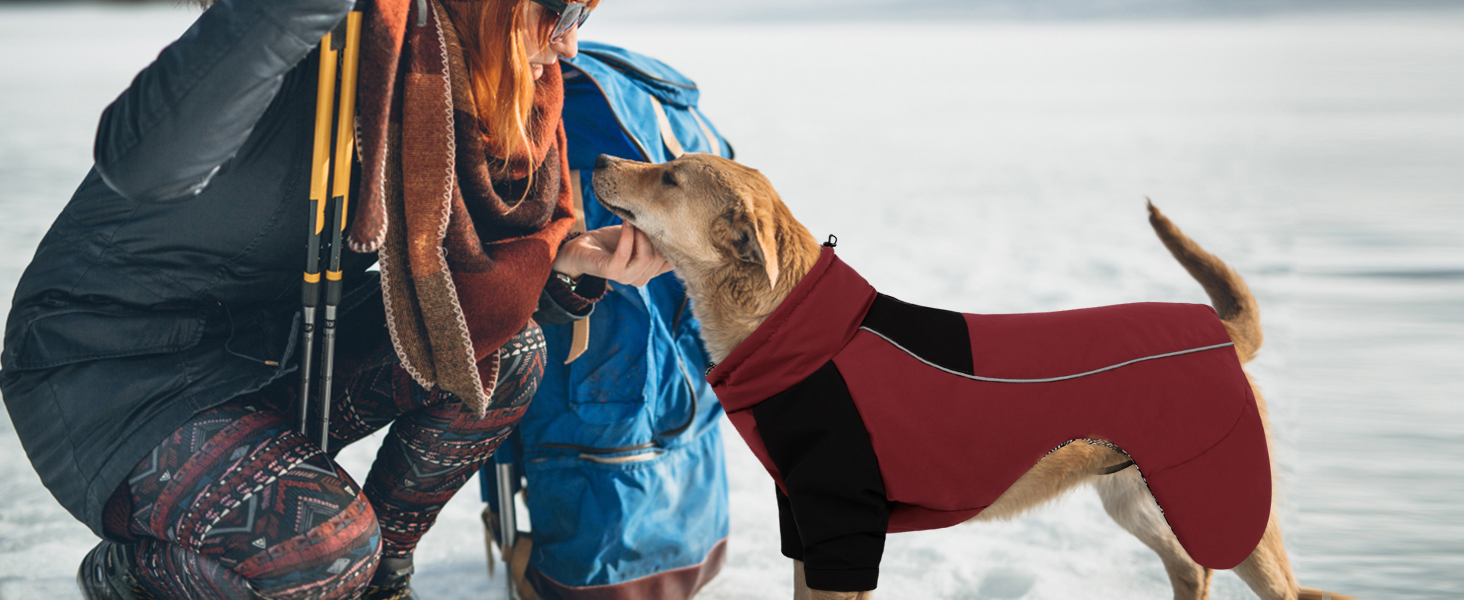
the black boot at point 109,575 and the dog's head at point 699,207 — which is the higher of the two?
the dog's head at point 699,207

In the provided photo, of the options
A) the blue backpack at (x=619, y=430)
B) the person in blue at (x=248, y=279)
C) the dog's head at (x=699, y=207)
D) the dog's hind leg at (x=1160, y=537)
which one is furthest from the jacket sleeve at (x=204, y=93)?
the dog's hind leg at (x=1160, y=537)

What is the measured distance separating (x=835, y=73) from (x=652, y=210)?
554 centimetres

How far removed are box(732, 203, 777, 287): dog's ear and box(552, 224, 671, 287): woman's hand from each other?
0.70 ft

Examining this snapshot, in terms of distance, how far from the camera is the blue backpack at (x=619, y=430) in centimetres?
188

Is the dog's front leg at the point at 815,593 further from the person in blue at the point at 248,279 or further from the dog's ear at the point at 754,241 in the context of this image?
the person in blue at the point at 248,279

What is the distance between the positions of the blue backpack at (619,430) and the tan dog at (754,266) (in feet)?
0.95

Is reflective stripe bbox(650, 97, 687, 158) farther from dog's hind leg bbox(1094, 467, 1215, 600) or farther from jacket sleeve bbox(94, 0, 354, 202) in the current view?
dog's hind leg bbox(1094, 467, 1215, 600)

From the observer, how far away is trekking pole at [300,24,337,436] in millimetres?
1362

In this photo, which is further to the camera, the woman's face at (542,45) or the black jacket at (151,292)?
the woman's face at (542,45)

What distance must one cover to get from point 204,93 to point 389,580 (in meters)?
1.10

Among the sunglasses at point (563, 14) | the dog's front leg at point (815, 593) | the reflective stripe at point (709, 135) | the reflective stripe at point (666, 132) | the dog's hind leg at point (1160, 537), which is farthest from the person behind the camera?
the reflective stripe at point (709, 135)

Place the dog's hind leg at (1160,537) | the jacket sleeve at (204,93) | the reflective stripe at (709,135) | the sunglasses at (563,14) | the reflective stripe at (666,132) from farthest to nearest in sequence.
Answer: the reflective stripe at (709,135) < the reflective stripe at (666,132) < the dog's hind leg at (1160,537) < the sunglasses at (563,14) < the jacket sleeve at (204,93)

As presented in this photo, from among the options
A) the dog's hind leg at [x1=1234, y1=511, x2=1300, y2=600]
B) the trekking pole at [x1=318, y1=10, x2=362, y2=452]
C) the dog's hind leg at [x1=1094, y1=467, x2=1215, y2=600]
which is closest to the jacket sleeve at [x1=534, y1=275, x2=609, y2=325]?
the trekking pole at [x1=318, y1=10, x2=362, y2=452]

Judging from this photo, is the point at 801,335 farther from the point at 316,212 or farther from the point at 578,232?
the point at 316,212
